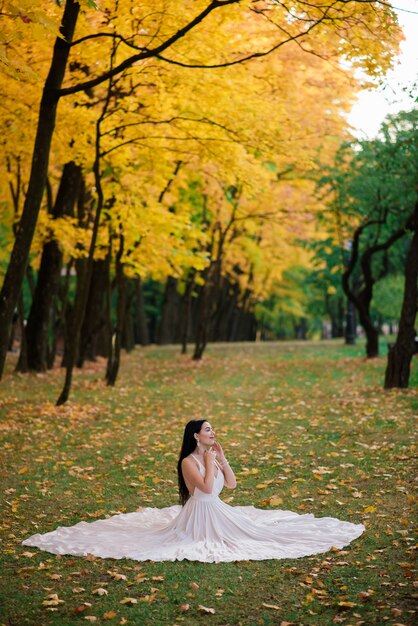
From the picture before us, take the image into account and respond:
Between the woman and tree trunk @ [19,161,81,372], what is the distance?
1247 centimetres

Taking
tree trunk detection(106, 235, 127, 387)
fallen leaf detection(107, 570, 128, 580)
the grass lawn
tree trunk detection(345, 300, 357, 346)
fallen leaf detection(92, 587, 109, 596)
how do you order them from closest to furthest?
the grass lawn
fallen leaf detection(92, 587, 109, 596)
fallen leaf detection(107, 570, 128, 580)
tree trunk detection(106, 235, 127, 387)
tree trunk detection(345, 300, 357, 346)

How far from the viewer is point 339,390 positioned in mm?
18734

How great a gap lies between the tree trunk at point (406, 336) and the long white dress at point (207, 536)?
9798 mm

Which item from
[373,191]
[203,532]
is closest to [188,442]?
[203,532]

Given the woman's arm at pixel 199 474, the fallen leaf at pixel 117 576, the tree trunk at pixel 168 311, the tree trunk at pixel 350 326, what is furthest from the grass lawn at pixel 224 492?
the tree trunk at pixel 168 311

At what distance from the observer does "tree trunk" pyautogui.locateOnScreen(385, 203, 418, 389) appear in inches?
688

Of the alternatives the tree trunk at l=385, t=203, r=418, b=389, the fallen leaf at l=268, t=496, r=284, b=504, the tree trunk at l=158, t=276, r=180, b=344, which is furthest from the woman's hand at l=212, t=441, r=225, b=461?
the tree trunk at l=158, t=276, r=180, b=344

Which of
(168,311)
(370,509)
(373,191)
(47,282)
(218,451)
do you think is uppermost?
(373,191)

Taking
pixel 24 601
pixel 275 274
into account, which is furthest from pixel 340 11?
pixel 275 274

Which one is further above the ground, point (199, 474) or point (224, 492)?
point (199, 474)

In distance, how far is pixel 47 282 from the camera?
20469 millimetres

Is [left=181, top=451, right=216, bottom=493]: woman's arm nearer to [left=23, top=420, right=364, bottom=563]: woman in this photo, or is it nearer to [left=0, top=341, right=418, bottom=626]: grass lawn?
[left=23, top=420, right=364, bottom=563]: woman

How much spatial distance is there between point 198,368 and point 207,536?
667 inches

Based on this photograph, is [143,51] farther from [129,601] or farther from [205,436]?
[129,601]
